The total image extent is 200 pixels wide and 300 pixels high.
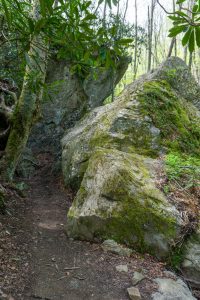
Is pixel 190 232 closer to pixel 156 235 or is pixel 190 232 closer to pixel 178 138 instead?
pixel 156 235

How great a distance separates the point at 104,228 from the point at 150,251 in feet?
2.39

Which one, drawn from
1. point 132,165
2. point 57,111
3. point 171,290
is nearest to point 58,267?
point 171,290

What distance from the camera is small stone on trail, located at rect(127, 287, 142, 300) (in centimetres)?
297

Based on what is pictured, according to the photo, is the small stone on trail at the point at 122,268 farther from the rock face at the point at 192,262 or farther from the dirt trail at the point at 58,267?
the rock face at the point at 192,262

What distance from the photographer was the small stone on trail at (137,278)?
3.24 metres

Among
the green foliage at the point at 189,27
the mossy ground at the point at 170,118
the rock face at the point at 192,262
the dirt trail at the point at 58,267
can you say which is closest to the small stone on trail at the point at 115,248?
the dirt trail at the point at 58,267

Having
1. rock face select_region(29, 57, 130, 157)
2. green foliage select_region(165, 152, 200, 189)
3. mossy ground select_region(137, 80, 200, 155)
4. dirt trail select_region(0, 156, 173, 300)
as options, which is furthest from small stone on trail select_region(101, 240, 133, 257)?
rock face select_region(29, 57, 130, 157)

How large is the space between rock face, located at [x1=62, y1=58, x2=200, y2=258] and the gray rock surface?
0.44m

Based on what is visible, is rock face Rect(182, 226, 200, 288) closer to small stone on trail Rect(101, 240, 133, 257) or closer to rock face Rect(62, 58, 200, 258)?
rock face Rect(62, 58, 200, 258)

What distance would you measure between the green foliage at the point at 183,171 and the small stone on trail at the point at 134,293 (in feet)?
5.98

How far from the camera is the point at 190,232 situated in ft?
12.2

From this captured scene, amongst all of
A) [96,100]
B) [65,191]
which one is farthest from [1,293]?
[96,100]

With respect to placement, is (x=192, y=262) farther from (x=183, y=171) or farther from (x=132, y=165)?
(x=132, y=165)

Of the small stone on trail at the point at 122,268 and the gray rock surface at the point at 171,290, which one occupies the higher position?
the small stone on trail at the point at 122,268
